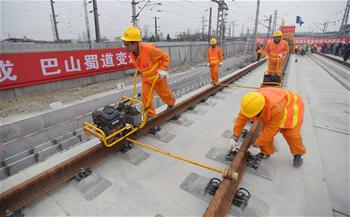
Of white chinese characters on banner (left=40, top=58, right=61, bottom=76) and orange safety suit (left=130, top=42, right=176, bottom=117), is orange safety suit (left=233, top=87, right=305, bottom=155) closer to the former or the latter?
orange safety suit (left=130, top=42, right=176, bottom=117)

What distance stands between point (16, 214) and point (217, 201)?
2073mm

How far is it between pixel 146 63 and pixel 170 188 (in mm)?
2357

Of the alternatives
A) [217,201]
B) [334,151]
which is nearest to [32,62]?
[217,201]

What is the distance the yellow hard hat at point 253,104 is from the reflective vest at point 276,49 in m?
6.22

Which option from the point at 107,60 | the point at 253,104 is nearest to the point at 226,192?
the point at 253,104

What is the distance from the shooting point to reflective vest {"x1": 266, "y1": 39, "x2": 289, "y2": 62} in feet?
24.4

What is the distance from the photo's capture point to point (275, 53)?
7.59 meters

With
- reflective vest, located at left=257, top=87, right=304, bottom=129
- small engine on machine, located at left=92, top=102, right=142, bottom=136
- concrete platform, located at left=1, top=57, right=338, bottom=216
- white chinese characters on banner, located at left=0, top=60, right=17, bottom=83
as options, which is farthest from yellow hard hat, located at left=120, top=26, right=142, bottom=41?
white chinese characters on banner, located at left=0, top=60, right=17, bottom=83

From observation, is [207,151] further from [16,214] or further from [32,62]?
[32,62]

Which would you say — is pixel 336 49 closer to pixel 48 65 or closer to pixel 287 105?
pixel 287 105

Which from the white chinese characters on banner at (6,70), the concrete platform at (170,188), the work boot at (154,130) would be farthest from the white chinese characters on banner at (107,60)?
the concrete platform at (170,188)

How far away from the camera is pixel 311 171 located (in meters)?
2.78

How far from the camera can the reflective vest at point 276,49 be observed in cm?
745

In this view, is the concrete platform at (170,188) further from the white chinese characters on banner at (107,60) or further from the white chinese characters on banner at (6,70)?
the white chinese characters on banner at (107,60)
